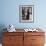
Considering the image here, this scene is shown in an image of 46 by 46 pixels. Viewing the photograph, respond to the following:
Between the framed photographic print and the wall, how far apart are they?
0.31 feet

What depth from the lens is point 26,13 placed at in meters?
4.12

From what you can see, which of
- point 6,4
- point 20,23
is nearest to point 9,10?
point 6,4

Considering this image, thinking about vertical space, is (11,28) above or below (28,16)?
below

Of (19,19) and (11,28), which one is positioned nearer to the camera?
(11,28)

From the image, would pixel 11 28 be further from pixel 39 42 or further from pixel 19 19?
pixel 39 42

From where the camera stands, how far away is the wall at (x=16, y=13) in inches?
161

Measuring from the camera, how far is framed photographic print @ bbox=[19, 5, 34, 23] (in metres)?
4.08

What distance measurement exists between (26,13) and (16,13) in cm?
32

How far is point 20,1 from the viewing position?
407 cm

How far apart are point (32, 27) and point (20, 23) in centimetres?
41

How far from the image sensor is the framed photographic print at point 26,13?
408 cm

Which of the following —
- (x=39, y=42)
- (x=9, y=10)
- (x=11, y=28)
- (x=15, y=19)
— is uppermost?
Result: (x=9, y=10)

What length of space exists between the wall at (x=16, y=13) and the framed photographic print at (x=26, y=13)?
0.10 meters

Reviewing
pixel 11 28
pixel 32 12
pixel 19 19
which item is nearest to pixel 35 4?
pixel 32 12
